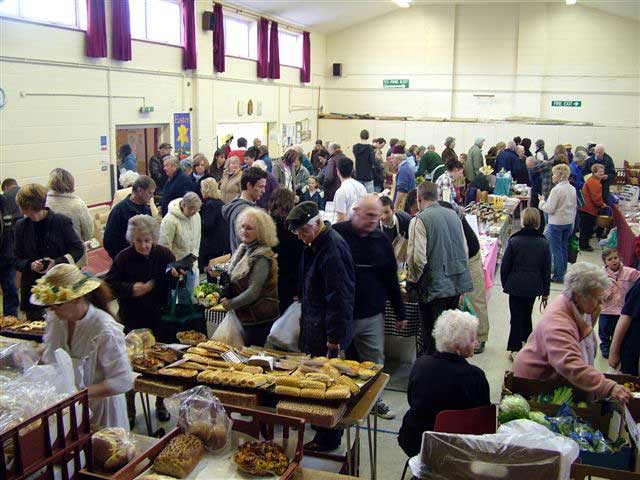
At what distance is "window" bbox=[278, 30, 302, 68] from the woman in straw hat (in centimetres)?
1391

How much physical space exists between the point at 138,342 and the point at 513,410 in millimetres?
2096

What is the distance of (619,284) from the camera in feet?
17.4

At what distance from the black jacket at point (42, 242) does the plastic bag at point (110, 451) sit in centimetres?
262

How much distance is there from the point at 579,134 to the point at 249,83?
871cm

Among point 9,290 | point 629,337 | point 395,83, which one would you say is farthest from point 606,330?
point 395,83

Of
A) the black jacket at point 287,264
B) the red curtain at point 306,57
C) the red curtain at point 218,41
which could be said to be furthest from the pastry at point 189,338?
the red curtain at point 306,57

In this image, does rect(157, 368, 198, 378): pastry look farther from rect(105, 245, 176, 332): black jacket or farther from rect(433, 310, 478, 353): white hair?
rect(433, 310, 478, 353): white hair

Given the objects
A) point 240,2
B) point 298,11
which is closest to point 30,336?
point 240,2

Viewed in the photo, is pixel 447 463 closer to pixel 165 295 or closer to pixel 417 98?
pixel 165 295

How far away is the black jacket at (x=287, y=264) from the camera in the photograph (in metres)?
4.36

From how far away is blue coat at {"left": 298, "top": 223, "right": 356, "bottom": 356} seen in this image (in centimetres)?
364

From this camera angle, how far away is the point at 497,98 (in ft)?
56.7

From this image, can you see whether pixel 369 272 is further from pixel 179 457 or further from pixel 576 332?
pixel 179 457

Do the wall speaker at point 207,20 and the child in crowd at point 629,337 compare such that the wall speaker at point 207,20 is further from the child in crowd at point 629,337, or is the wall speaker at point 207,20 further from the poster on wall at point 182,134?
the child in crowd at point 629,337
